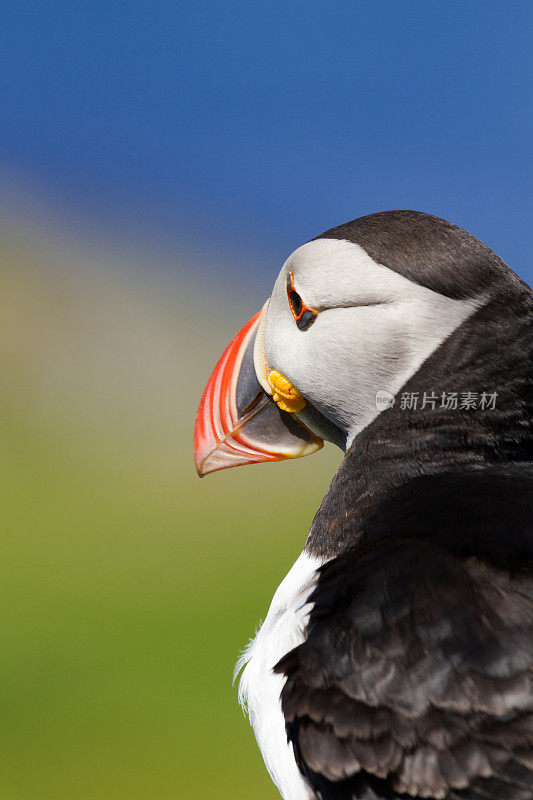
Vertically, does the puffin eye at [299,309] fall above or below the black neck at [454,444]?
above

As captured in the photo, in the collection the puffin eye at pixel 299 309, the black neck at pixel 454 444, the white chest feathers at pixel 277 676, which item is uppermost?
the puffin eye at pixel 299 309

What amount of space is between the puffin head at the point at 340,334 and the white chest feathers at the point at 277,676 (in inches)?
18.8

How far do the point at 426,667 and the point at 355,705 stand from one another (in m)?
0.18

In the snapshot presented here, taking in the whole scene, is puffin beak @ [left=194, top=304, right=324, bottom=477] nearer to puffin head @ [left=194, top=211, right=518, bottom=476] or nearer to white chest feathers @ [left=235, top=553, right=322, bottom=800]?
puffin head @ [left=194, top=211, right=518, bottom=476]

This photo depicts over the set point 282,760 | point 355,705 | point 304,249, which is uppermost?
point 304,249

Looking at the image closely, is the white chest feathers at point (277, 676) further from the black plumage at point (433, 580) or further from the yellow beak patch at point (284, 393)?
the yellow beak patch at point (284, 393)

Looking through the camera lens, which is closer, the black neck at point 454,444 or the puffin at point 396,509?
the puffin at point 396,509

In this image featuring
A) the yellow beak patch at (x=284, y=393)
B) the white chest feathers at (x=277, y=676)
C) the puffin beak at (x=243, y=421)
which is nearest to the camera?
the white chest feathers at (x=277, y=676)

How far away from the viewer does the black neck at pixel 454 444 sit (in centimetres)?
189

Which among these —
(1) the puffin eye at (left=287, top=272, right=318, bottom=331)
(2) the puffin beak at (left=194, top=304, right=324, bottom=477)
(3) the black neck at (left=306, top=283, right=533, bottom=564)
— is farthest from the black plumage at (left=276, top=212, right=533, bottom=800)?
(2) the puffin beak at (left=194, top=304, right=324, bottom=477)

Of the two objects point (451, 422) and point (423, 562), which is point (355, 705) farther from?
point (451, 422)

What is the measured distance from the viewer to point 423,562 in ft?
5.61

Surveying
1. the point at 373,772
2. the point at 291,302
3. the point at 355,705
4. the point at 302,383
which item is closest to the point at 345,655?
the point at 355,705

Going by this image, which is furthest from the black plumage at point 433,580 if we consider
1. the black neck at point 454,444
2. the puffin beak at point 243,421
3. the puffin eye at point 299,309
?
the puffin beak at point 243,421
